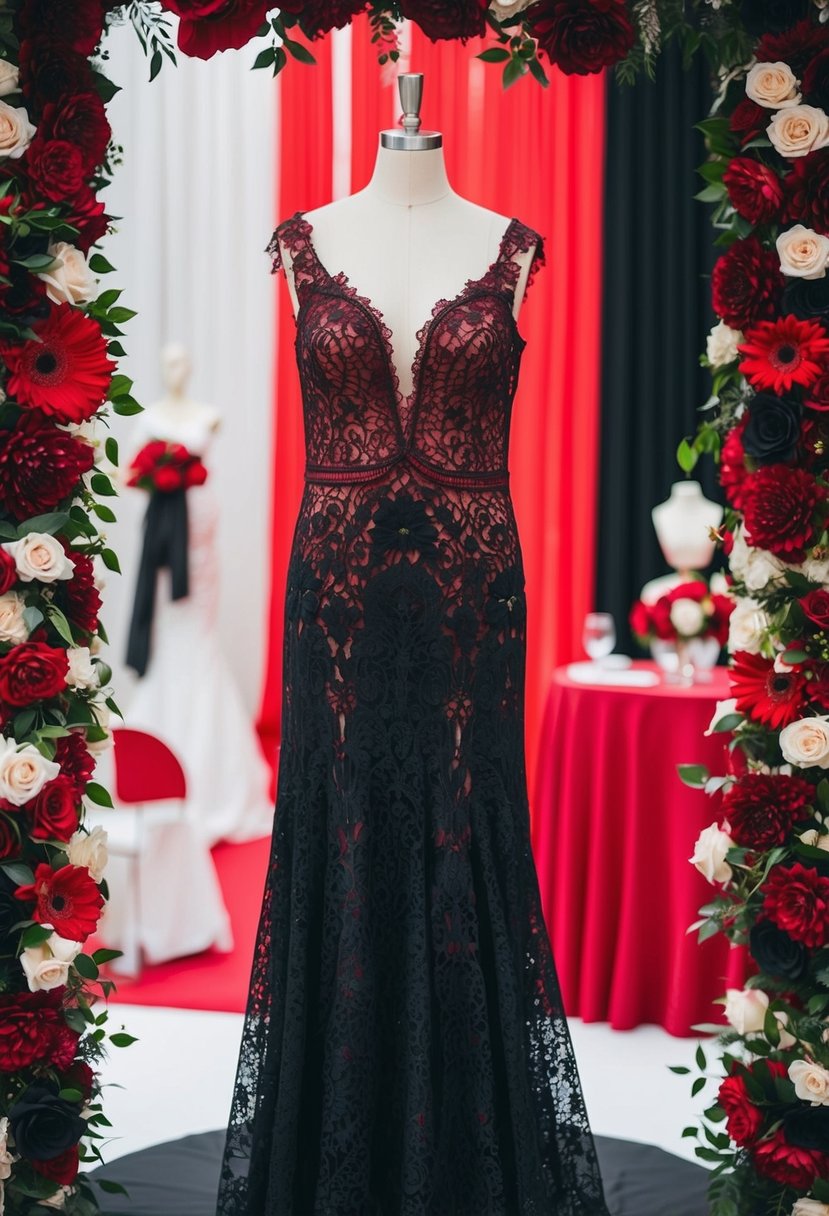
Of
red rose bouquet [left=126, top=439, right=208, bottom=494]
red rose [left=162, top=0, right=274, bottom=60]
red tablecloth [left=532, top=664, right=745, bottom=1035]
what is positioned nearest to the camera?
red rose [left=162, top=0, right=274, bottom=60]

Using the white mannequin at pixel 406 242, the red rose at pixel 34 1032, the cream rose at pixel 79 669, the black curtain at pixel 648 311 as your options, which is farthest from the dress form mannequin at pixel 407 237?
the black curtain at pixel 648 311

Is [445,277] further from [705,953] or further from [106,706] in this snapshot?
[705,953]

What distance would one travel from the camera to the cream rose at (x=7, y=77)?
8.20ft

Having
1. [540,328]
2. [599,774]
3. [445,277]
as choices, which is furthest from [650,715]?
[540,328]

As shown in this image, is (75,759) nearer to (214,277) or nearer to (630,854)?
(630,854)

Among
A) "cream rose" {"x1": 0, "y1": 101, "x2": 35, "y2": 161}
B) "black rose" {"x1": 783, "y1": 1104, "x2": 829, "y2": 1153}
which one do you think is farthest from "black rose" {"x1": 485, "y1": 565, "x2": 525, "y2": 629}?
"cream rose" {"x1": 0, "y1": 101, "x2": 35, "y2": 161}

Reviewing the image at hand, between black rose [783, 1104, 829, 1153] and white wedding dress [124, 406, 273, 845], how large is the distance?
375 cm

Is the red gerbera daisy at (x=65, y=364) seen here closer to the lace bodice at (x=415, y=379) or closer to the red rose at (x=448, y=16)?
the lace bodice at (x=415, y=379)

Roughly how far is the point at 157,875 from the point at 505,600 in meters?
2.35

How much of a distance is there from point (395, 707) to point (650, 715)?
63.1 inches

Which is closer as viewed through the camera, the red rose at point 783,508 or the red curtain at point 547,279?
the red rose at point 783,508

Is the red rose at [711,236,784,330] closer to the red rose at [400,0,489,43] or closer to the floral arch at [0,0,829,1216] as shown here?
the floral arch at [0,0,829,1216]

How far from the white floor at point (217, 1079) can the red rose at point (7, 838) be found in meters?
1.09

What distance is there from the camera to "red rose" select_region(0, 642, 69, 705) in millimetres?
2508
